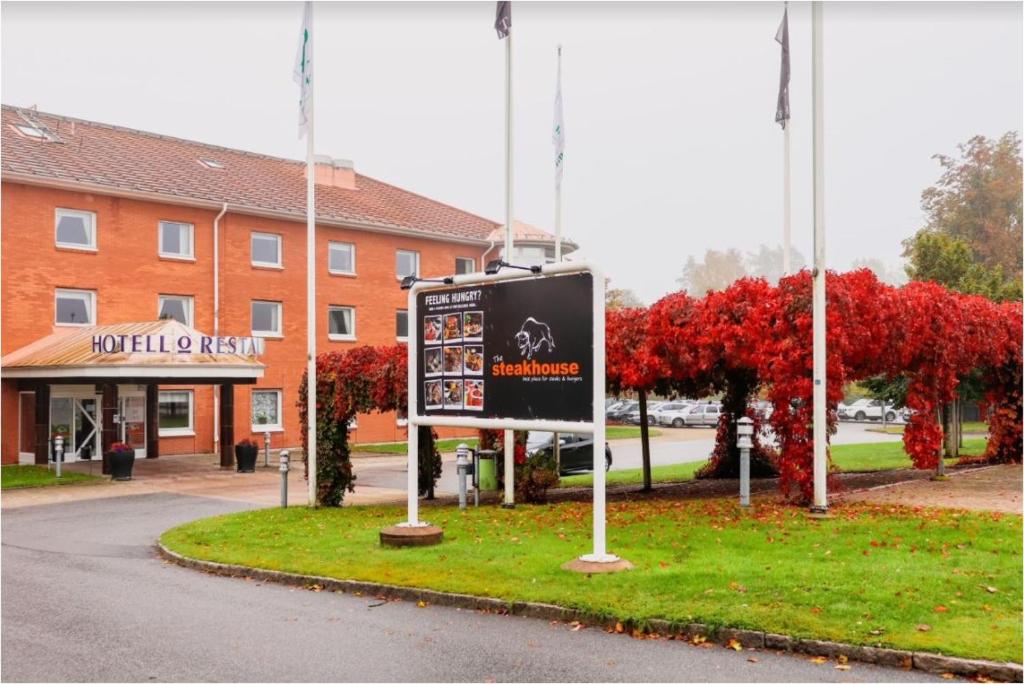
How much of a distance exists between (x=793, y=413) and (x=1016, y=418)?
10.1 m

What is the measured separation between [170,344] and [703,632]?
21.5m

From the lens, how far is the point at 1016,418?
69.2 ft

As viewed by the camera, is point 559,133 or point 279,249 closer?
point 559,133

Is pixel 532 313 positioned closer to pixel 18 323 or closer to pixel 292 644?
pixel 292 644

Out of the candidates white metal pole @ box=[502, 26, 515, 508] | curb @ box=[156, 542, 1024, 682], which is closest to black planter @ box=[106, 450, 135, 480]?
white metal pole @ box=[502, 26, 515, 508]

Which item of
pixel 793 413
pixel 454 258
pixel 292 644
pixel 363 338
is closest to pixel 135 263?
pixel 363 338

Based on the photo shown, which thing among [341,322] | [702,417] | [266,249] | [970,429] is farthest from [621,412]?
[266,249]

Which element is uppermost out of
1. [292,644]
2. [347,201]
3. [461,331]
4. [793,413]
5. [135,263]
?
[347,201]

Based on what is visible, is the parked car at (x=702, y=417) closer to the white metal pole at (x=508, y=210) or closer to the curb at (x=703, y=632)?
the white metal pole at (x=508, y=210)

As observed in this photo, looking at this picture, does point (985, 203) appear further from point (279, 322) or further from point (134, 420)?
point (134, 420)

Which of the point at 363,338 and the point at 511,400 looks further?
the point at 363,338

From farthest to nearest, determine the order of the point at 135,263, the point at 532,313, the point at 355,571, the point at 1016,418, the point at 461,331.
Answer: the point at 135,263
the point at 1016,418
the point at 461,331
the point at 532,313
the point at 355,571

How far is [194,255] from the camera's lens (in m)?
33.8

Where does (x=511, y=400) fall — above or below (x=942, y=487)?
above
